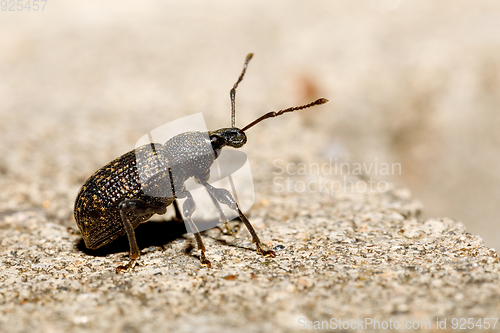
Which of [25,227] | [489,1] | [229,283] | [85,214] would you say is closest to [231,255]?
[229,283]

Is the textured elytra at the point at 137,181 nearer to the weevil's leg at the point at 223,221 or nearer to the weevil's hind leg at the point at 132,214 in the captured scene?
the weevil's hind leg at the point at 132,214

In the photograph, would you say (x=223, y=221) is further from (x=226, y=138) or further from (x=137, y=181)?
(x=137, y=181)

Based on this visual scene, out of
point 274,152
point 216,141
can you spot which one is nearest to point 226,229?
point 216,141

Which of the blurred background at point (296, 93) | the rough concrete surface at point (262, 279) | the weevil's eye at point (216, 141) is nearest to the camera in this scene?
the rough concrete surface at point (262, 279)

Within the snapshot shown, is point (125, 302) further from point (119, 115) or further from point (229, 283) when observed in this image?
point (119, 115)

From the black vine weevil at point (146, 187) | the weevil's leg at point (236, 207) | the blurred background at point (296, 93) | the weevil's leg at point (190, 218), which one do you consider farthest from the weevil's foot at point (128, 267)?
the blurred background at point (296, 93)

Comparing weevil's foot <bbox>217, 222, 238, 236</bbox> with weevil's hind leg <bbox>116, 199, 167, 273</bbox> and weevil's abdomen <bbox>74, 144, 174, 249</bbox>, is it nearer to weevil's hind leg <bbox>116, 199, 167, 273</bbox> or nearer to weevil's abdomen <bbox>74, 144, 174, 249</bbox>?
weevil's abdomen <bbox>74, 144, 174, 249</bbox>

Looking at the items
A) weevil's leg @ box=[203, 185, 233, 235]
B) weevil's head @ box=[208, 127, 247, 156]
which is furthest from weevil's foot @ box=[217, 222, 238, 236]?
weevil's head @ box=[208, 127, 247, 156]

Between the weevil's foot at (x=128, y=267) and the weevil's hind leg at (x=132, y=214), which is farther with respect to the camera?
the weevil's hind leg at (x=132, y=214)
